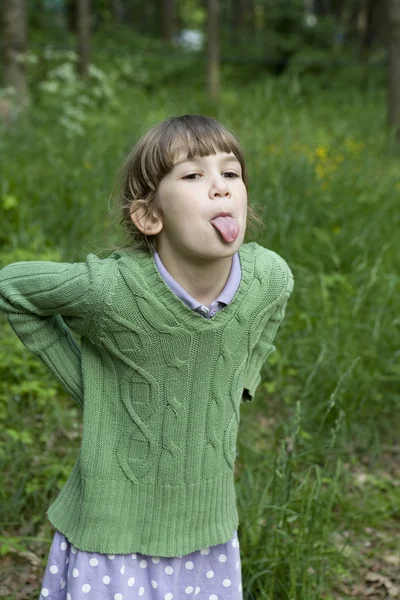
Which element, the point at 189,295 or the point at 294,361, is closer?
the point at 189,295

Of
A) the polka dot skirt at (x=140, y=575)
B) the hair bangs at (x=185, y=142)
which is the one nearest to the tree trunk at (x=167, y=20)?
the hair bangs at (x=185, y=142)

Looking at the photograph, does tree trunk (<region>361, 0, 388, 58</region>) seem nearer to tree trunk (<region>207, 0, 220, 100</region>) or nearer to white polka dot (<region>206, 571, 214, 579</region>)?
tree trunk (<region>207, 0, 220, 100</region>)

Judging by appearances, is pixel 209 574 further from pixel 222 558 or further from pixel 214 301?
pixel 214 301

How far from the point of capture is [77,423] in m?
3.62

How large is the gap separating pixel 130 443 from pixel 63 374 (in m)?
0.24

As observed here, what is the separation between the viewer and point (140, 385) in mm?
1807

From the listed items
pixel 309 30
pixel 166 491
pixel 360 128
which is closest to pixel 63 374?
pixel 166 491

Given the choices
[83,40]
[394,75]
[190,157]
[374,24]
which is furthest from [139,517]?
[374,24]

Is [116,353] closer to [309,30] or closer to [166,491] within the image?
[166,491]

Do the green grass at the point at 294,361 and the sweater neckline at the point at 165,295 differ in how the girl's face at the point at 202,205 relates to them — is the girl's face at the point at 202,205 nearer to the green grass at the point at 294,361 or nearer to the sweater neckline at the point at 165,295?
the sweater neckline at the point at 165,295

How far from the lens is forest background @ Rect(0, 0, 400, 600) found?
2.71 meters

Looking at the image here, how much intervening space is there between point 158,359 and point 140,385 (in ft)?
0.25

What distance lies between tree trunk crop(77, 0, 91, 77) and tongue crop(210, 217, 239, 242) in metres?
9.84

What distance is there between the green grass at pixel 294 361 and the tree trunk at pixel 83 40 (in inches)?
164
